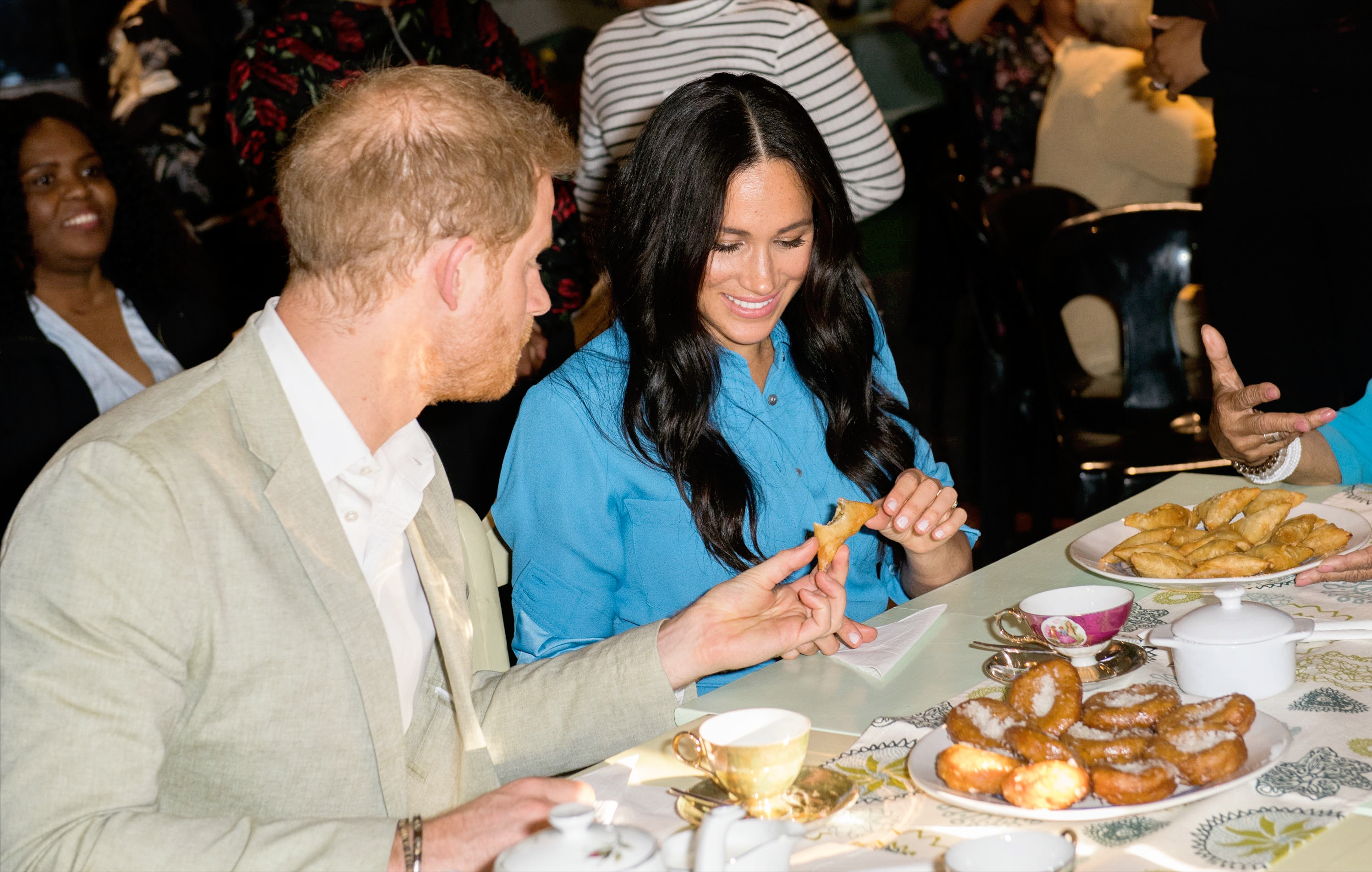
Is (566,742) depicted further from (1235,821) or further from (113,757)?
(1235,821)

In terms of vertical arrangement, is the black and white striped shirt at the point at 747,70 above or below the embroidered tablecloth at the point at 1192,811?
above

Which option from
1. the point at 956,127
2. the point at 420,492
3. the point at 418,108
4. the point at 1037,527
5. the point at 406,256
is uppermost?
the point at 418,108

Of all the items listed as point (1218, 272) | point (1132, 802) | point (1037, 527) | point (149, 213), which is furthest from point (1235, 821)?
point (149, 213)

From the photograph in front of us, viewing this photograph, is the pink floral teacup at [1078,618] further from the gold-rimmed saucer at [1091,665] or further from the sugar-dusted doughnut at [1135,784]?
the sugar-dusted doughnut at [1135,784]

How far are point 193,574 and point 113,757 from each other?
175mm

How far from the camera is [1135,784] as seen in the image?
113 cm

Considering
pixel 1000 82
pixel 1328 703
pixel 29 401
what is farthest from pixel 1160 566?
pixel 1000 82

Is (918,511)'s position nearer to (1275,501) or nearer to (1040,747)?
(1275,501)

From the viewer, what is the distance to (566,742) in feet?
5.08

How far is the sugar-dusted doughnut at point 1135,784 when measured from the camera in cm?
113

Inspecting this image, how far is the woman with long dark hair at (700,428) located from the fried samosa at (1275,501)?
1.40ft

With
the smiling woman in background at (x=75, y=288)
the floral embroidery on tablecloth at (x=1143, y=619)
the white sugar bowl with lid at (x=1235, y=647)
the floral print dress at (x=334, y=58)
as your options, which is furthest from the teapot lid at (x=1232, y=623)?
the smiling woman in background at (x=75, y=288)

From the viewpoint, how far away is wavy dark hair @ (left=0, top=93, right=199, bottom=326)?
3.53 metres

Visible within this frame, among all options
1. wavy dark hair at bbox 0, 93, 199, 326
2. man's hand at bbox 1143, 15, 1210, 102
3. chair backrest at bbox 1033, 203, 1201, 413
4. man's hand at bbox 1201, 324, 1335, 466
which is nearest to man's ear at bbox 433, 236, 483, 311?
man's hand at bbox 1201, 324, 1335, 466
